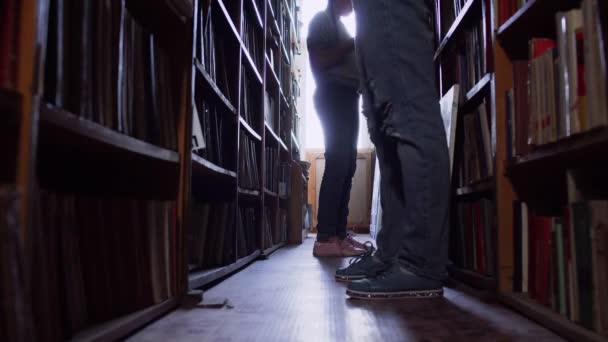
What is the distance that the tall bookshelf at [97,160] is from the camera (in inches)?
21.6

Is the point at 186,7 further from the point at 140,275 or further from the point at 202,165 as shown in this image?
the point at 140,275

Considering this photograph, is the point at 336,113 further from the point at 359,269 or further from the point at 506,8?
the point at 506,8

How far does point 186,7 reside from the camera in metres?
1.16

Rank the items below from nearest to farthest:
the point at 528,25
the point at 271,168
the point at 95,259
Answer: the point at 95,259 → the point at 528,25 → the point at 271,168

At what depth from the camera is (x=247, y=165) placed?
2248 mm

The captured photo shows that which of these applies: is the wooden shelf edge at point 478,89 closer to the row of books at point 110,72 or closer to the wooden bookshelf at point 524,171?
the wooden bookshelf at point 524,171

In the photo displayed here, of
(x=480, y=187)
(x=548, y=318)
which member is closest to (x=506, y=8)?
(x=480, y=187)

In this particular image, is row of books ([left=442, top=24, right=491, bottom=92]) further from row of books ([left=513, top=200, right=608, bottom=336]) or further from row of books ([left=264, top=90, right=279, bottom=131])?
row of books ([left=264, top=90, right=279, bottom=131])

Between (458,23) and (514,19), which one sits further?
(458,23)

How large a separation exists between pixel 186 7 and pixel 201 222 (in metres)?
0.83

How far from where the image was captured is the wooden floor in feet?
2.83

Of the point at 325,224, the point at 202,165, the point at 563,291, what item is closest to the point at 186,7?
the point at 202,165

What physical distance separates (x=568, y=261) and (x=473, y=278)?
0.56 meters

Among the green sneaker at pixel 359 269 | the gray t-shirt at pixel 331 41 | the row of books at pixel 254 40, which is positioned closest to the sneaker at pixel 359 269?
the green sneaker at pixel 359 269
